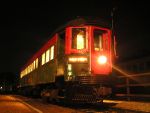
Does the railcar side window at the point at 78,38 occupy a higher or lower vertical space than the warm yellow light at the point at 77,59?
higher

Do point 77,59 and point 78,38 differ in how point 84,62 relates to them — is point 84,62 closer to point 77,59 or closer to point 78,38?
point 77,59

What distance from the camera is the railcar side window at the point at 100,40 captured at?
13.5m

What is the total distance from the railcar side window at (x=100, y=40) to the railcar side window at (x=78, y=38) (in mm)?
630

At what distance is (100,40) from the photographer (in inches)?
539

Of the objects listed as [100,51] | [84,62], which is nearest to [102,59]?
[100,51]

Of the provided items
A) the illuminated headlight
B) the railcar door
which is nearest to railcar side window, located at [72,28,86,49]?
the railcar door

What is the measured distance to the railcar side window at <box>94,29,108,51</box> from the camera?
1345cm

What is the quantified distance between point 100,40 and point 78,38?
3.73 feet

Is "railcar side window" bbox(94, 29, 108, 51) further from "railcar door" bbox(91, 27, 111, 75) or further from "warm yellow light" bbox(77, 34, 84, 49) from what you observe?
"warm yellow light" bbox(77, 34, 84, 49)

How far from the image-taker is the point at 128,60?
143 ft

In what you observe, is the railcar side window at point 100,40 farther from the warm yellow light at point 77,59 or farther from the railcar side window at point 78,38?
the warm yellow light at point 77,59

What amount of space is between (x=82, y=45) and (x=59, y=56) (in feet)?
5.07

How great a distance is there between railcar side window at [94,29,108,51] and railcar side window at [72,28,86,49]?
2.07ft

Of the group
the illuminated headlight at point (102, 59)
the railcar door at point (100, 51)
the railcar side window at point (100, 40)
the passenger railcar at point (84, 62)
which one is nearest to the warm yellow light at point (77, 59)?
the passenger railcar at point (84, 62)
